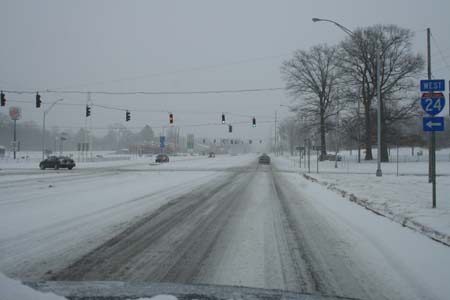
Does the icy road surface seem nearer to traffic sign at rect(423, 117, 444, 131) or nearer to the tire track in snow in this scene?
→ the tire track in snow

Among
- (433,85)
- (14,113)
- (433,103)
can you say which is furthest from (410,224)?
(14,113)

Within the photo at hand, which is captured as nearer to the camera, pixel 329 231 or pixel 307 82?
pixel 329 231

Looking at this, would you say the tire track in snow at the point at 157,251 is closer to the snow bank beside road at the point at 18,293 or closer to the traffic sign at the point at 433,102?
the snow bank beside road at the point at 18,293

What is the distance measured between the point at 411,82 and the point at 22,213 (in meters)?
43.0

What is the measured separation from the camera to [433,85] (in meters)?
9.98

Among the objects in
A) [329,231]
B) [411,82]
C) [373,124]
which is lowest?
[329,231]

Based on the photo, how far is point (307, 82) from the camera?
49.4 metres

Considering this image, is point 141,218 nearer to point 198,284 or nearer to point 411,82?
point 198,284

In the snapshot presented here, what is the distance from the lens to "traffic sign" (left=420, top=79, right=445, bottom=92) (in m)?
9.89

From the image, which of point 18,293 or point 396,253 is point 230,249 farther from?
point 18,293

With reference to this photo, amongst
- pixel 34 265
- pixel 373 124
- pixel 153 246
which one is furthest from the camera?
pixel 373 124

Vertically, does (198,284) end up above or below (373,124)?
below

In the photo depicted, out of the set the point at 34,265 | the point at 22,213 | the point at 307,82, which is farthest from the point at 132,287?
the point at 307,82

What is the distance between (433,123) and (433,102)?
2.24 feet
